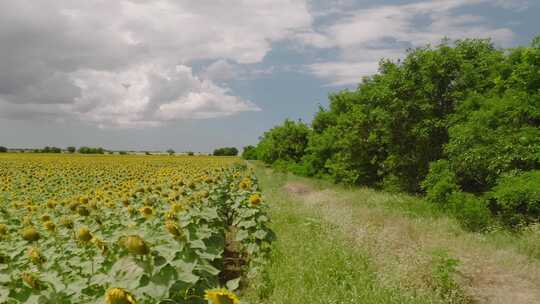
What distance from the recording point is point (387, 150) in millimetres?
19812

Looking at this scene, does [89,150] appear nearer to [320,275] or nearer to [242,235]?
[242,235]

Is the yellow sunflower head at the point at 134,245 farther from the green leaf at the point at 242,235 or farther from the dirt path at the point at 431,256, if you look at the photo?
the green leaf at the point at 242,235

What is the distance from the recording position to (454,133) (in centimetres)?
1312

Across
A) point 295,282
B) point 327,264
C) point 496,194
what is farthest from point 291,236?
point 496,194

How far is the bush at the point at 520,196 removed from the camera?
995 cm

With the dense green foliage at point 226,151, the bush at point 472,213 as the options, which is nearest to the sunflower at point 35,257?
the bush at point 472,213

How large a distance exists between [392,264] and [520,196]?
5.24 metres

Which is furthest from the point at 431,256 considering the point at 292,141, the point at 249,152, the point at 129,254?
the point at 249,152

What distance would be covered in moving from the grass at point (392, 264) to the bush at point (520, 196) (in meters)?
0.73

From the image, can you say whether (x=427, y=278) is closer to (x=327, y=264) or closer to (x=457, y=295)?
(x=457, y=295)

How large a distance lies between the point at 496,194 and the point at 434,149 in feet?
23.9

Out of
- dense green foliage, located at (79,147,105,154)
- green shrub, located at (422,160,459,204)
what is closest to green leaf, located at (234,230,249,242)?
green shrub, located at (422,160,459,204)

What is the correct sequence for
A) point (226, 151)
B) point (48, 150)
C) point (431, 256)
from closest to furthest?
1. point (431, 256)
2. point (48, 150)
3. point (226, 151)

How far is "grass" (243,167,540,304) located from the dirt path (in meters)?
0.02
